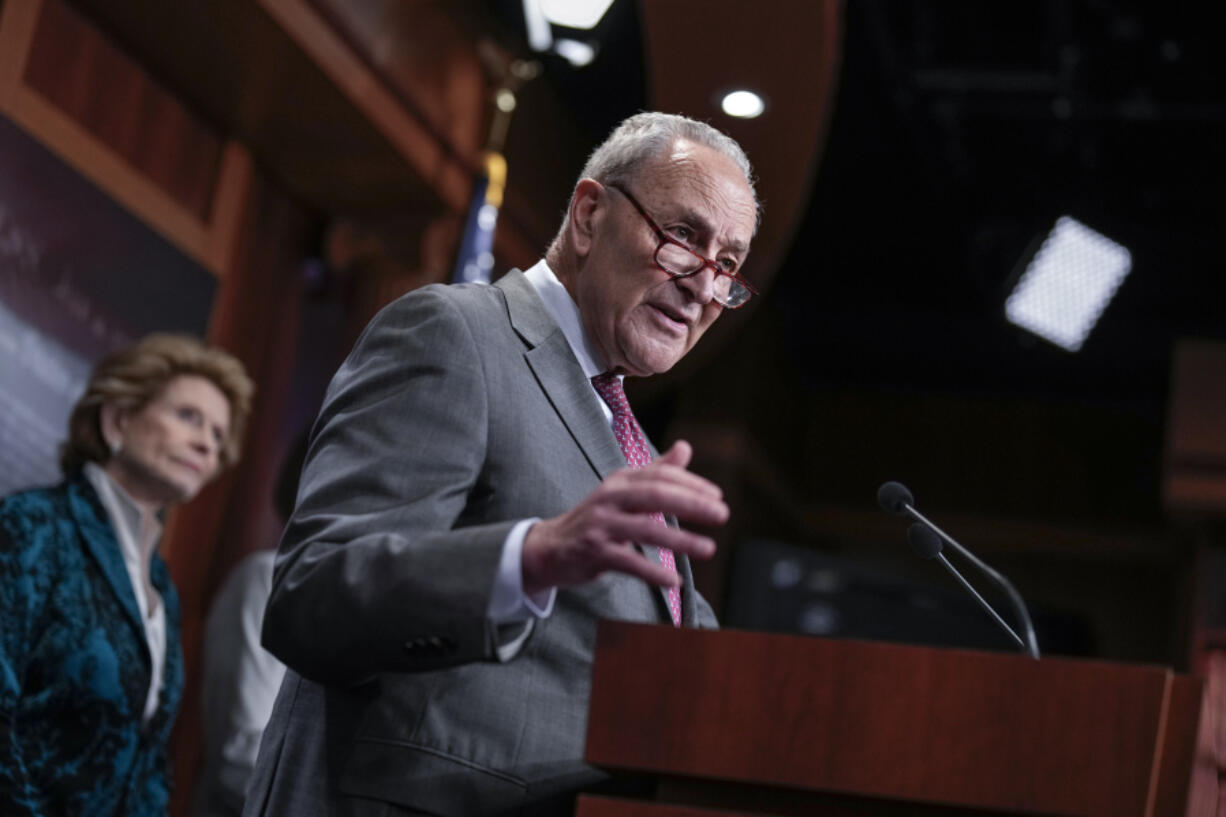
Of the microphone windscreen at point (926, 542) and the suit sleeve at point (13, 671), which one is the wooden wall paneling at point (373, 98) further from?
the microphone windscreen at point (926, 542)

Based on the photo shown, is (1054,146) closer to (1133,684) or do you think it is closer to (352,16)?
(352,16)

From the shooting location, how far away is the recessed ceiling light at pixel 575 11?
4164mm

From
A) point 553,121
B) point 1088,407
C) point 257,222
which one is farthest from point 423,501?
point 1088,407

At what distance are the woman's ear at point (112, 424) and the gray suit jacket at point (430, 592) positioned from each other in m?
1.73

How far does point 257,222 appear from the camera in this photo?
451 cm

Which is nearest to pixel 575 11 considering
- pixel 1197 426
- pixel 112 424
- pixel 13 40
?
pixel 13 40

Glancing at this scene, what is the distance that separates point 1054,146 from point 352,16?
10.2ft

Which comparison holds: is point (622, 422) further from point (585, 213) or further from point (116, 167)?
point (116, 167)

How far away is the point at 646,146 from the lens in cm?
178

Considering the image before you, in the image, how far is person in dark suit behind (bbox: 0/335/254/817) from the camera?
8.18ft

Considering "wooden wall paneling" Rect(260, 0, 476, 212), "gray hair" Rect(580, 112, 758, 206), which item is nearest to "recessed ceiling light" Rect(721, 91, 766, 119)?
"wooden wall paneling" Rect(260, 0, 476, 212)

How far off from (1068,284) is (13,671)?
15.5 feet

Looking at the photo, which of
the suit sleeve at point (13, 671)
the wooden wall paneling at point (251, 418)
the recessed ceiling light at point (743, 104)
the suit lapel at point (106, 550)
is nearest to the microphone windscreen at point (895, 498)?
the suit sleeve at point (13, 671)

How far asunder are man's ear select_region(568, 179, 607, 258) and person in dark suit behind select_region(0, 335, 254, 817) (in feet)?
4.37
